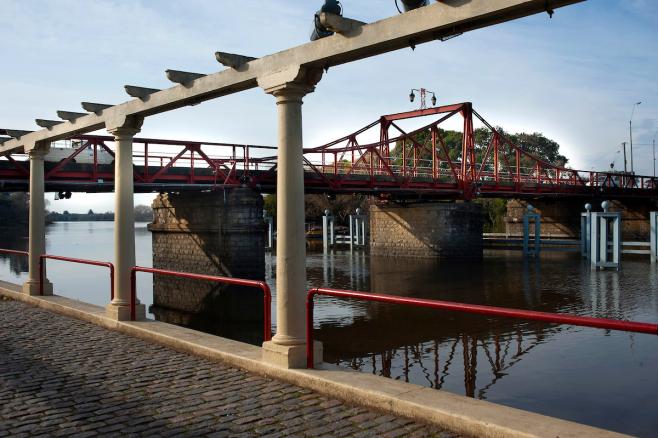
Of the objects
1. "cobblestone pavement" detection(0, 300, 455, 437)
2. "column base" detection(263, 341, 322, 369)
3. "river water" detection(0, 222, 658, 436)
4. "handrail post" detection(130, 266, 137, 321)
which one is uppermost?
"handrail post" detection(130, 266, 137, 321)

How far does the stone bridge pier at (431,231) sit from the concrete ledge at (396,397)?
2672cm

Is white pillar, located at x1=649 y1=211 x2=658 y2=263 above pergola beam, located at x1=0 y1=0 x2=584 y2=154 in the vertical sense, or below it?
below

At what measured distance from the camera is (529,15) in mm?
4824

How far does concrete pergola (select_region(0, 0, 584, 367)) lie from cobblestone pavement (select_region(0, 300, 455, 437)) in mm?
793

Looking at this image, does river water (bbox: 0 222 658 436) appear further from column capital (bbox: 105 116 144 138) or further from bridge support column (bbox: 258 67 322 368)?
column capital (bbox: 105 116 144 138)

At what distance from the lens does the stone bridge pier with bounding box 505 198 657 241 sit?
48.3 metres

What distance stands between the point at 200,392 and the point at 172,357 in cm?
156

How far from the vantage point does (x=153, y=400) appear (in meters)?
5.19

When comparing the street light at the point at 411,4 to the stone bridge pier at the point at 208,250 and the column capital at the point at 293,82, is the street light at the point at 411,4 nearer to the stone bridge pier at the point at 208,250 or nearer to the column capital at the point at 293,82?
the column capital at the point at 293,82

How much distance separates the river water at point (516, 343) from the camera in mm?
7551

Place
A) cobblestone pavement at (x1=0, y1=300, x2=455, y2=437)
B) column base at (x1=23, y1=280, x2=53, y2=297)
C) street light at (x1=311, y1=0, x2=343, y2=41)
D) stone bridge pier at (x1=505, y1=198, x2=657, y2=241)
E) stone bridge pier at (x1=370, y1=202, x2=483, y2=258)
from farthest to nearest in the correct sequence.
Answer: stone bridge pier at (x1=505, y1=198, x2=657, y2=241) → stone bridge pier at (x1=370, y1=202, x2=483, y2=258) → column base at (x1=23, y1=280, x2=53, y2=297) → street light at (x1=311, y1=0, x2=343, y2=41) → cobblestone pavement at (x1=0, y1=300, x2=455, y2=437)

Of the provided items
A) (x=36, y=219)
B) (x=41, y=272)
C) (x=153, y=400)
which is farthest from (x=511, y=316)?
(x=36, y=219)

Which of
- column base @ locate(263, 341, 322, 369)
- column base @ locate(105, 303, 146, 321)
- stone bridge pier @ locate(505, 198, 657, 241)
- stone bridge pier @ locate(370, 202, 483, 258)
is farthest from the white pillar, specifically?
column base @ locate(263, 341, 322, 369)

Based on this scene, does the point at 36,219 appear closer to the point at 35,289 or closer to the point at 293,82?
the point at 35,289
